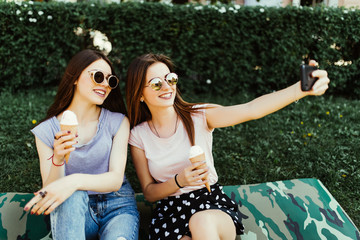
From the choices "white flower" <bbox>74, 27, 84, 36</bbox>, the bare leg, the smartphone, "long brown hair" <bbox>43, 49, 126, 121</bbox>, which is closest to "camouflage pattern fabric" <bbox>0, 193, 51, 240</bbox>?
"long brown hair" <bbox>43, 49, 126, 121</bbox>

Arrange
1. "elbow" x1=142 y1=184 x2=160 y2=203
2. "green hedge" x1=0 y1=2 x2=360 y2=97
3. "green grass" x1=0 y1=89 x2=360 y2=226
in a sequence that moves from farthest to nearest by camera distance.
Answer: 1. "green hedge" x1=0 y1=2 x2=360 y2=97
2. "green grass" x1=0 y1=89 x2=360 y2=226
3. "elbow" x1=142 y1=184 x2=160 y2=203

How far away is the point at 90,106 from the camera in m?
2.70

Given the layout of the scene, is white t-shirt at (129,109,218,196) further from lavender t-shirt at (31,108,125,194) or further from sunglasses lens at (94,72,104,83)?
sunglasses lens at (94,72,104,83)

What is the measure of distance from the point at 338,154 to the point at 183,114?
8.53ft

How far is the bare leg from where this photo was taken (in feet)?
7.12

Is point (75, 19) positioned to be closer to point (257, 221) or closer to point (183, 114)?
point (183, 114)

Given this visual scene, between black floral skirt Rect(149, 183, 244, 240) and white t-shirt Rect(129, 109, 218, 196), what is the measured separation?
67 mm

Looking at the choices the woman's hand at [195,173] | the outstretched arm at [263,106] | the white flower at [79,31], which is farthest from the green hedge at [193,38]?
the woman's hand at [195,173]

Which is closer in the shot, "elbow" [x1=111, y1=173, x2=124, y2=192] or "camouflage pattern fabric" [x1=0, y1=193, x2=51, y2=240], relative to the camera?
"elbow" [x1=111, y1=173, x2=124, y2=192]

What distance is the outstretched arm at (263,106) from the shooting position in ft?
7.00

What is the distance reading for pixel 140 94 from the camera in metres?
2.62

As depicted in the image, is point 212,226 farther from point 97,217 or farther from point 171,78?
point 171,78

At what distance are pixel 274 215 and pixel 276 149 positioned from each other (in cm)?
158

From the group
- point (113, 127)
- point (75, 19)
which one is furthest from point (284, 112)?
point (75, 19)
